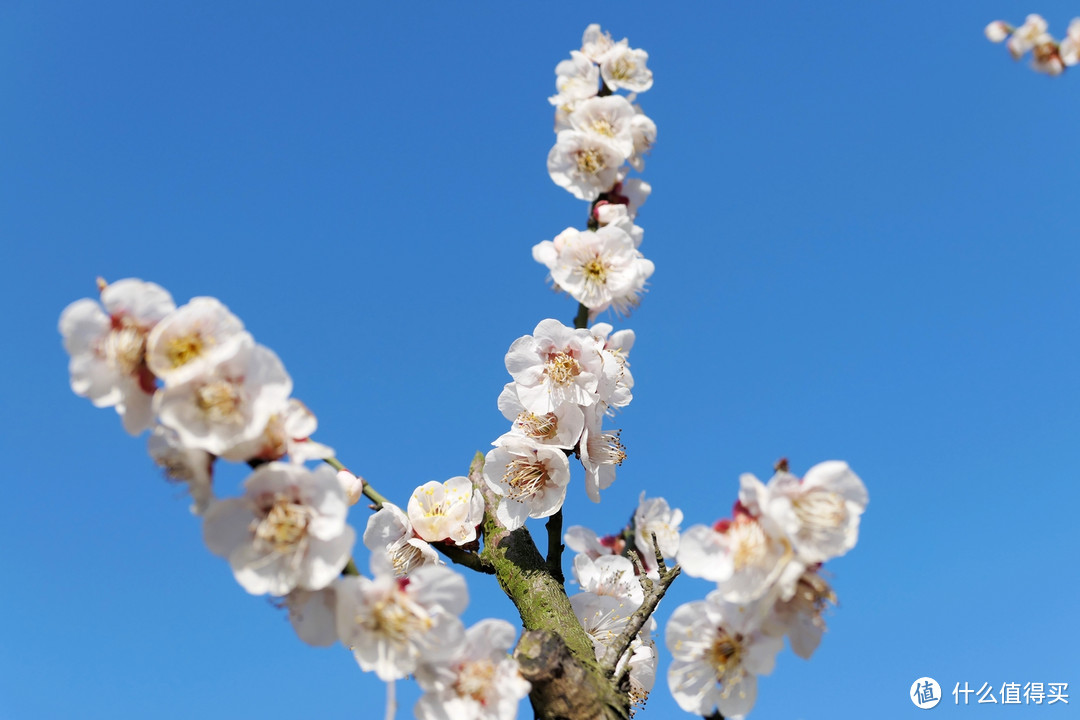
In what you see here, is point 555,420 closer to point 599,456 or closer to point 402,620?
point 599,456

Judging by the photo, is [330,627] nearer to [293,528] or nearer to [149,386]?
[293,528]

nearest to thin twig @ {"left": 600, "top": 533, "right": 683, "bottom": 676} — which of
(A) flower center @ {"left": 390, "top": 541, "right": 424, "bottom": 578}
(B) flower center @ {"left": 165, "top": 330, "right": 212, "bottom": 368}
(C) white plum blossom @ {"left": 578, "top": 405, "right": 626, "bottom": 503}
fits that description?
(C) white plum blossom @ {"left": 578, "top": 405, "right": 626, "bottom": 503}

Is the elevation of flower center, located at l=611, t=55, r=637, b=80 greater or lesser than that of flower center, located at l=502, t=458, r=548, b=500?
greater

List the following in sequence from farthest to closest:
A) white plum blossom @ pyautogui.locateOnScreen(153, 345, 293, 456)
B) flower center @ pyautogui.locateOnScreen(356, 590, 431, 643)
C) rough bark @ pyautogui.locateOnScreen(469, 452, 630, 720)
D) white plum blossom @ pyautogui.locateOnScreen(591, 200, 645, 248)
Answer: white plum blossom @ pyautogui.locateOnScreen(591, 200, 645, 248) → rough bark @ pyautogui.locateOnScreen(469, 452, 630, 720) → flower center @ pyautogui.locateOnScreen(356, 590, 431, 643) → white plum blossom @ pyautogui.locateOnScreen(153, 345, 293, 456)

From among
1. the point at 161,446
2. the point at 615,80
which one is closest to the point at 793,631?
the point at 161,446

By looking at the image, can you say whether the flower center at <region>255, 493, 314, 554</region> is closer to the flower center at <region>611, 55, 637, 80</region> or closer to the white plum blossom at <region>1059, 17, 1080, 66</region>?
the flower center at <region>611, 55, 637, 80</region>

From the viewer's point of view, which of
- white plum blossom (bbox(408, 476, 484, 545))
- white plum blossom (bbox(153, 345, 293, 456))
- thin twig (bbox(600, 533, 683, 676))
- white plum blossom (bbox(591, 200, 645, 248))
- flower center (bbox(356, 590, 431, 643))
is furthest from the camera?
white plum blossom (bbox(591, 200, 645, 248))

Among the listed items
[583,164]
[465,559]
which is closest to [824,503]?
[465,559]
